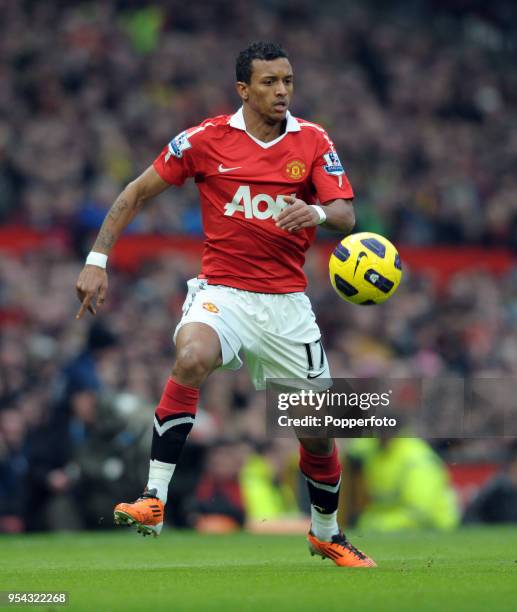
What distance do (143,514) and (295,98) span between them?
48.8ft

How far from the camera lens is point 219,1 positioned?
75.8 ft

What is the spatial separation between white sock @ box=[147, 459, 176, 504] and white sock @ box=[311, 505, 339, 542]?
1.05 m

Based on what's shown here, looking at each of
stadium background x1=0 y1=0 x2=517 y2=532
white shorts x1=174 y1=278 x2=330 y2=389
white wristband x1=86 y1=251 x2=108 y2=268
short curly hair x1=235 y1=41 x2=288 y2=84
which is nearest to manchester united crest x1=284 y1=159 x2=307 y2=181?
short curly hair x1=235 y1=41 x2=288 y2=84

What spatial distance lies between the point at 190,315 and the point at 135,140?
11.5 m

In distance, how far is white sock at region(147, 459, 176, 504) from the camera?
24.7ft

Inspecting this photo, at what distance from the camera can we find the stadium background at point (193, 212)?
1315 centimetres

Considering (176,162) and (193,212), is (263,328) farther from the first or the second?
(193,212)

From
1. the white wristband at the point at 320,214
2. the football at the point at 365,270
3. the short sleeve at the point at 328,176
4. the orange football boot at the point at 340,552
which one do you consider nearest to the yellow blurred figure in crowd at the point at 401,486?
the orange football boot at the point at 340,552

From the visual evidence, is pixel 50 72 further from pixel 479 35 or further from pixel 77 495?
pixel 479 35

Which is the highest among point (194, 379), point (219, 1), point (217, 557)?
point (219, 1)

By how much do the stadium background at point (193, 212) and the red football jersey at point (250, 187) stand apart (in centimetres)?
488

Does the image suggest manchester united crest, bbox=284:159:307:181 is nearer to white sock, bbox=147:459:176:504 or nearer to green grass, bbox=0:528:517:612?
white sock, bbox=147:459:176:504

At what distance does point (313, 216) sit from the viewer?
25.0 feet

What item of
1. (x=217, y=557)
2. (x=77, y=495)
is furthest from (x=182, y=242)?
(x=217, y=557)
